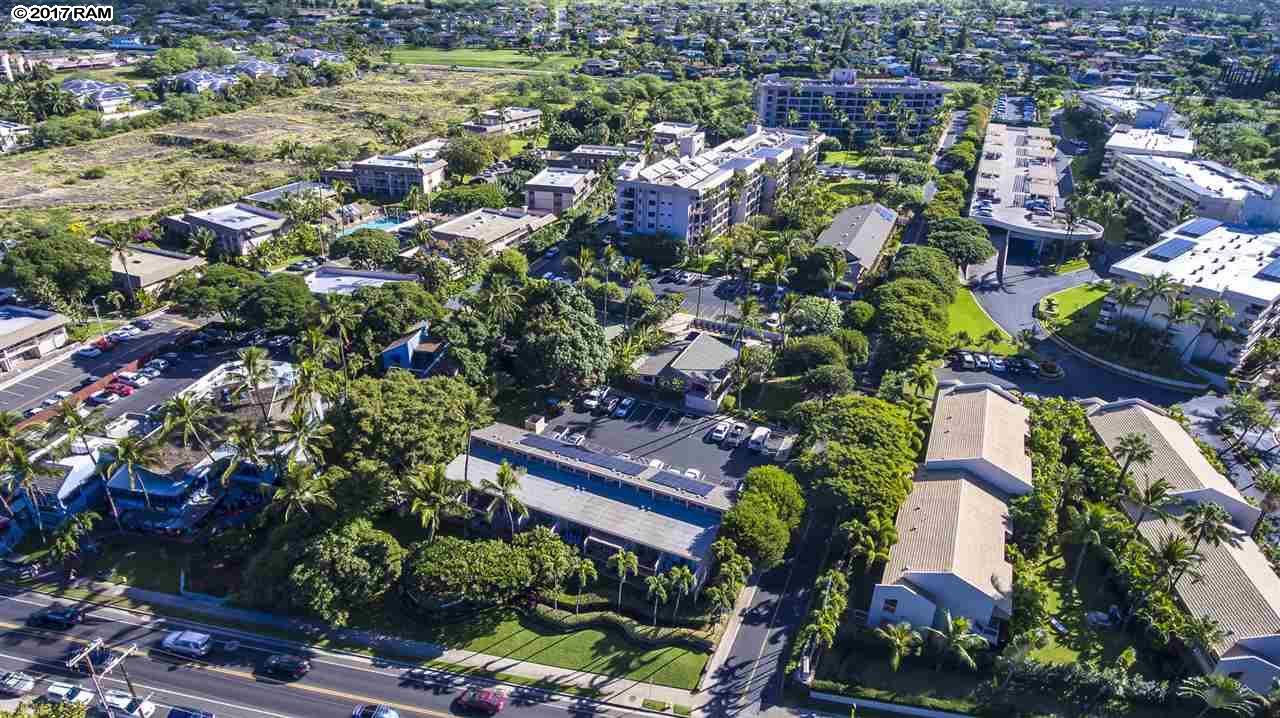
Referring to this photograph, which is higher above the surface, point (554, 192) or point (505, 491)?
point (554, 192)

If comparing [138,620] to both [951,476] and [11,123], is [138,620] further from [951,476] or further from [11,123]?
[11,123]

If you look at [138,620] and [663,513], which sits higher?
[663,513]

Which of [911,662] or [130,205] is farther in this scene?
[130,205]

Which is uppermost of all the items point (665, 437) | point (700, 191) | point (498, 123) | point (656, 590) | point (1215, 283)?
point (498, 123)

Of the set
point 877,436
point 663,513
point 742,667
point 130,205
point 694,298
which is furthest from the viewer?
point 130,205

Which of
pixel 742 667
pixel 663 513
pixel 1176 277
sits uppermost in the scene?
pixel 1176 277

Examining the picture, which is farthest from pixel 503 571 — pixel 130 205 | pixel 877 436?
pixel 130 205

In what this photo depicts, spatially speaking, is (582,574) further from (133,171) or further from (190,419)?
(133,171)

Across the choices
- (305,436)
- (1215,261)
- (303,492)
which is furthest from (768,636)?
(1215,261)

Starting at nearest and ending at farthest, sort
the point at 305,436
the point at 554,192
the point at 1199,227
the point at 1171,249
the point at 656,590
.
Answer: the point at 656,590 → the point at 305,436 → the point at 1171,249 → the point at 1199,227 → the point at 554,192
